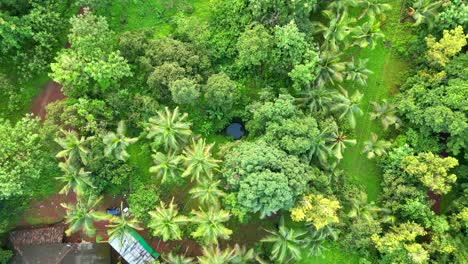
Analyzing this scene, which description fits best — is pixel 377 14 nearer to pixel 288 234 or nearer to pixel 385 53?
pixel 385 53

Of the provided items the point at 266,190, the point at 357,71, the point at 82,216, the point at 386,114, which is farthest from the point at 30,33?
the point at 386,114

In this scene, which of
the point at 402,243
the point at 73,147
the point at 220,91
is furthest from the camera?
the point at 220,91

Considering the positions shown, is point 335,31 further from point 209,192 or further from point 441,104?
point 209,192

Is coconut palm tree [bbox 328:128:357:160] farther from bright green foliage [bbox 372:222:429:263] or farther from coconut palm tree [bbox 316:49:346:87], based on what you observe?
bright green foliage [bbox 372:222:429:263]

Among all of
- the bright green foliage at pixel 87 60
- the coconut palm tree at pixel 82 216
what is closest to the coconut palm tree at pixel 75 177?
the coconut palm tree at pixel 82 216

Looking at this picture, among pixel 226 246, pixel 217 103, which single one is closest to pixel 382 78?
pixel 217 103

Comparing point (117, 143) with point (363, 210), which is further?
point (363, 210)
